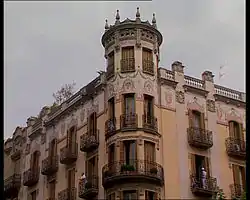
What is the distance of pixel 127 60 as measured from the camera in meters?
24.6

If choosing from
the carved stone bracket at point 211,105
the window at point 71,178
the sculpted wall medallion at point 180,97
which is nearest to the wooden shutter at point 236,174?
the carved stone bracket at point 211,105

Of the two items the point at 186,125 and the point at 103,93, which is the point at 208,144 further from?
the point at 103,93

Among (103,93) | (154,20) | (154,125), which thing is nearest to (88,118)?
(103,93)

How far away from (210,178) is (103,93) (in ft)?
19.4

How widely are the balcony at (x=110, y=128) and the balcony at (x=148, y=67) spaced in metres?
2.56

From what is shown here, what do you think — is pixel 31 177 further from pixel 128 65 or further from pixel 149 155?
pixel 128 65

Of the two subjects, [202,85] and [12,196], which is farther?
[12,196]

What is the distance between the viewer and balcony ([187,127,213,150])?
954 inches

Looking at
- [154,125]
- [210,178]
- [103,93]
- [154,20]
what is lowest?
[210,178]

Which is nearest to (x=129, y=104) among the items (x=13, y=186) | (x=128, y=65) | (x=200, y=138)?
(x=128, y=65)

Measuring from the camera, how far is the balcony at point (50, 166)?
87.6 ft
